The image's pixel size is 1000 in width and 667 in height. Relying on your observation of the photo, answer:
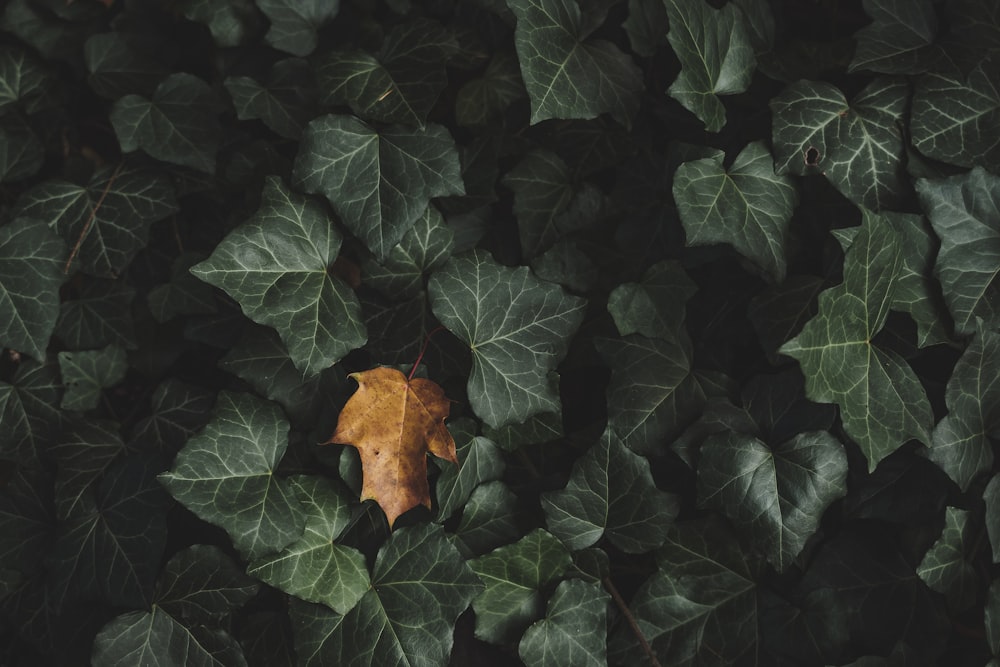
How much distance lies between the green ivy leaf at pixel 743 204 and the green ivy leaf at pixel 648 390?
18cm

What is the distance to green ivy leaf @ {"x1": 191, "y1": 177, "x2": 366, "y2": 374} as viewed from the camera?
1.11m

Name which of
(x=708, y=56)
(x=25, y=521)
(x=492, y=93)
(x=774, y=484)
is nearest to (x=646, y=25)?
(x=708, y=56)

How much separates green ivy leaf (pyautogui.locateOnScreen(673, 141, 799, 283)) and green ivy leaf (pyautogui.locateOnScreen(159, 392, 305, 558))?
65 centimetres

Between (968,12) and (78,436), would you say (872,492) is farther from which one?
(78,436)

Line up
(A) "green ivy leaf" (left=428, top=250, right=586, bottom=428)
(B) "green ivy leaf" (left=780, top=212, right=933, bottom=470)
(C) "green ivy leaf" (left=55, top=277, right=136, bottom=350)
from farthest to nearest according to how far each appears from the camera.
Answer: (C) "green ivy leaf" (left=55, top=277, right=136, bottom=350) → (A) "green ivy leaf" (left=428, top=250, right=586, bottom=428) → (B) "green ivy leaf" (left=780, top=212, right=933, bottom=470)

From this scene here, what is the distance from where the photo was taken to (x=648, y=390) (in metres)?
1.18

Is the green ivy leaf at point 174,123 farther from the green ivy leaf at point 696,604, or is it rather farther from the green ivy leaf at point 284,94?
the green ivy leaf at point 696,604

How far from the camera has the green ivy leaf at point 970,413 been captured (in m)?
1.09

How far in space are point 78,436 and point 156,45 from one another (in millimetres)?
676

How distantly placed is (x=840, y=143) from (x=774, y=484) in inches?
18.9

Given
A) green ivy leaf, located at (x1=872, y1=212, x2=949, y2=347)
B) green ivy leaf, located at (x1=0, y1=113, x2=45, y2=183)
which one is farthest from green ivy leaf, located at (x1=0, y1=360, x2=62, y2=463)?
green ivy leaf, located at (x1=872, y1=212, x2=949, y2=347)

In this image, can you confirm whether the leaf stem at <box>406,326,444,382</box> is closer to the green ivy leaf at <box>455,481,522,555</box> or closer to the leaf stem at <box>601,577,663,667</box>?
the green ivy leaf at <box>455,481,522,555</box>

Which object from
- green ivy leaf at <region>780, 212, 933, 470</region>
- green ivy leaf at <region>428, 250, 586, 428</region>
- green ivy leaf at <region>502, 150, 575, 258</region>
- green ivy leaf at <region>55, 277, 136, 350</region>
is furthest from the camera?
green ivy leaf at <region>55, 277, 136, 350</region>

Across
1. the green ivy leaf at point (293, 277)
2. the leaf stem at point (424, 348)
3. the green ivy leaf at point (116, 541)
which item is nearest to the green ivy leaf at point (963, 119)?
the leaf stem at point (424, 348)
